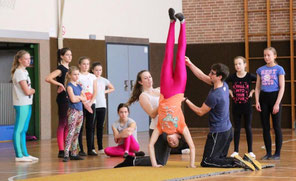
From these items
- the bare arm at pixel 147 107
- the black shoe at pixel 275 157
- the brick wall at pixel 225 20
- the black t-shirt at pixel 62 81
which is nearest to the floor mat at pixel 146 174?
the bare arm at pixel 147 107

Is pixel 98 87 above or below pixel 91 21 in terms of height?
below

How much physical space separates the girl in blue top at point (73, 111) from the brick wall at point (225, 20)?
23.8 ft

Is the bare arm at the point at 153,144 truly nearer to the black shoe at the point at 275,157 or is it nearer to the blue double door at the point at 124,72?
the black shoe at the point at 275,157

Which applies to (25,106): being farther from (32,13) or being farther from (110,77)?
(110,77)

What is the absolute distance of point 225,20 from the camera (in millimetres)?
15219

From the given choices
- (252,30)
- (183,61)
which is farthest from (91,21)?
(183,61)

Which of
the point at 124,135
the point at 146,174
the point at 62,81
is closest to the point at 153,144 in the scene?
the point at 146,174

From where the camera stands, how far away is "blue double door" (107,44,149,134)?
46.2ft

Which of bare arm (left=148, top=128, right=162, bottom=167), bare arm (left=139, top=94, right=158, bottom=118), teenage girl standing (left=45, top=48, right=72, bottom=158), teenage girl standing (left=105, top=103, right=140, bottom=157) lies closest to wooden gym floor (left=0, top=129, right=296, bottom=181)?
teenage girl standing (left=105, top=103, right=140, bottom=157)

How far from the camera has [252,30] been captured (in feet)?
49.0

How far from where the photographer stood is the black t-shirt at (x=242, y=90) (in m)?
8.42

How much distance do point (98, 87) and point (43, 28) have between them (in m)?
3.44

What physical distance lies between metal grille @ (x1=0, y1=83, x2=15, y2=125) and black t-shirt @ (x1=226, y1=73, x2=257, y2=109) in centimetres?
604

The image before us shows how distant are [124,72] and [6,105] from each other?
112 inches
